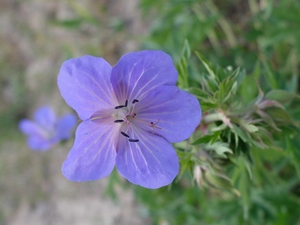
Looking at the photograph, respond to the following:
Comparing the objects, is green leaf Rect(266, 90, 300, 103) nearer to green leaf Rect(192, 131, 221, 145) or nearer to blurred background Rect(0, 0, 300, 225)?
green leaf Rect(192, 131, 221, 145)

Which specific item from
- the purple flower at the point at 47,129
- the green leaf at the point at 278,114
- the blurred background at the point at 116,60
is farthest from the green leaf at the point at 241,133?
the purple flower at the point at 47,129

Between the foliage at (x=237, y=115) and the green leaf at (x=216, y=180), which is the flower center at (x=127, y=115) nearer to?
the foliage at (x=237, y=115)

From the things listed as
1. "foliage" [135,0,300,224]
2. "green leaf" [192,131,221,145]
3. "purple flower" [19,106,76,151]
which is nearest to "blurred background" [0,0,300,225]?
"foliage" [135,0,300,224]

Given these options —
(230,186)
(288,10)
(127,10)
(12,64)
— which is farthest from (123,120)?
(12,64)

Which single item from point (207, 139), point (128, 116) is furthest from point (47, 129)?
point (207, 139)

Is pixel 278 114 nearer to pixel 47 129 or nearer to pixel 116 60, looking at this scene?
pixel 47 129
